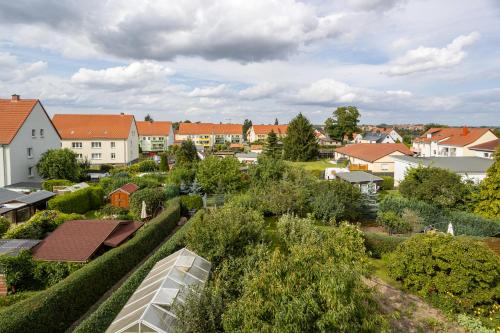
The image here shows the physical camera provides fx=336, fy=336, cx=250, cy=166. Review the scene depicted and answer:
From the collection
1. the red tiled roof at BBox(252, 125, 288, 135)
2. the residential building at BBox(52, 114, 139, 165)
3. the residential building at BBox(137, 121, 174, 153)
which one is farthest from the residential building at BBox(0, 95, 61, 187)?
the red tiled roof at BBox(252, 125, 288, 135)

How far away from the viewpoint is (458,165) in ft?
114

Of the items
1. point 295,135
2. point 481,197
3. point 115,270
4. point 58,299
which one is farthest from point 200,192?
point 295,135

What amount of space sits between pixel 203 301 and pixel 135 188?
22.9 m

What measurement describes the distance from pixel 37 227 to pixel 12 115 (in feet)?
72.7

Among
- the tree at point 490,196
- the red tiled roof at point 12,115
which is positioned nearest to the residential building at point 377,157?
the tree at point 490,196

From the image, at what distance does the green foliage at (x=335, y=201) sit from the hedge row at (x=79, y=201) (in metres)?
18.0

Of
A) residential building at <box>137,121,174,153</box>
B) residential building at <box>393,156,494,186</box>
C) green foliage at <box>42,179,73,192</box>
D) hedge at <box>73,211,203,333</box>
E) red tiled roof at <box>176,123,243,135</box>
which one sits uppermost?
red tiled roof at <box>176,123,243,135</box>

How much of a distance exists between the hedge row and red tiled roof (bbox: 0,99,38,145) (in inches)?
432

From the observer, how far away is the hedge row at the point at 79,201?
964 inches

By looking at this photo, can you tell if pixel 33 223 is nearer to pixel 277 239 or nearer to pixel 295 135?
pixel 277 239

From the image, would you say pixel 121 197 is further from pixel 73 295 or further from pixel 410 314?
pixel 410 314

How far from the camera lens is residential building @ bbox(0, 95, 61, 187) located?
31844 millimetres

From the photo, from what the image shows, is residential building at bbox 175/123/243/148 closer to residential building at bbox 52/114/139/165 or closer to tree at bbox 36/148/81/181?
residential building at bbox 52/114/139/165

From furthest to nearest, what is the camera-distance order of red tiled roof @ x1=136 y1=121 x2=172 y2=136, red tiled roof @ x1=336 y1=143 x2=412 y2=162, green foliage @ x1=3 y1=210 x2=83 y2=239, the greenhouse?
red tiled roof @ x1=136 y1=121 x2=172 y2=136, red tiled roof @ x1=336 y1=143 x2=412 y2=162, green foliage @ x1=3 y1=210 x2=83 y2=239, the greenhouse
